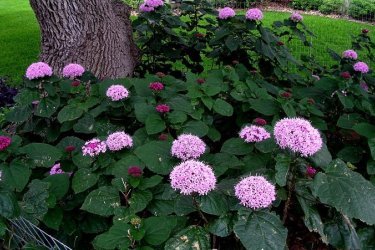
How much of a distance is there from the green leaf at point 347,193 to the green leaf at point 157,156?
658 millimetres

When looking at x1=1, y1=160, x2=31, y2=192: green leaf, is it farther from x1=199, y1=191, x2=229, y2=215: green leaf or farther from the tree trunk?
the tree trunk

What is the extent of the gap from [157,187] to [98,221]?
0.35 metres

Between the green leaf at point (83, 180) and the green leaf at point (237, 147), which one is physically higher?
the green leaf at point (237, 147)

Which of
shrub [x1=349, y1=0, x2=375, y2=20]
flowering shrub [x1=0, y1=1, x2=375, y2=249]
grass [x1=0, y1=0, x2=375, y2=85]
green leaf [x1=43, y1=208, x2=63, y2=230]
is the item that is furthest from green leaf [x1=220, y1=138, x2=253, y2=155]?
shrub [x1=349, y1=0, x2=375, y2=20]

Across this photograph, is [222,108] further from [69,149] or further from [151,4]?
[151,4]

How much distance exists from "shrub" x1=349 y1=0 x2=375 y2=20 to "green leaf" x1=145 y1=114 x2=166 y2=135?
9.24 meters

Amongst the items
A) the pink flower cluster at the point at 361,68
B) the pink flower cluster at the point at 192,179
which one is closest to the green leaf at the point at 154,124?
the pink flower cluster at the point at 192,179

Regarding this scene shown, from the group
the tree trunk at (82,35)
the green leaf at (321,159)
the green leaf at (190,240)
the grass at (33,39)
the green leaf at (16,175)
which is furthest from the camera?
the grass at (33,39)

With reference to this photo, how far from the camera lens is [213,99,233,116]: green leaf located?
263 centimetres

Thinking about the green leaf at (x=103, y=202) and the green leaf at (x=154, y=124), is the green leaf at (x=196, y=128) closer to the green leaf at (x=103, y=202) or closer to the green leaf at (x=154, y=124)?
the green leaf at (x=154, y=124)

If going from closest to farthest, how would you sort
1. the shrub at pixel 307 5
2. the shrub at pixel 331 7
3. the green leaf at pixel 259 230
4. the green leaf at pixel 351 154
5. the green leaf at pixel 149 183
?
the green leaf at pixel 259 230 < the green leaf at pixel 149 183 < the green leaf at pixel 351 154 < the shrub at pixel 331 7 < the shrub at pixel 307 5

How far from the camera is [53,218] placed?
Answer: 2006mm

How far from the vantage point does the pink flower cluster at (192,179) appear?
4.87 ft

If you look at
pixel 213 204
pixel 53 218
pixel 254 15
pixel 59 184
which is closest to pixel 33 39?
pixel 254 15
